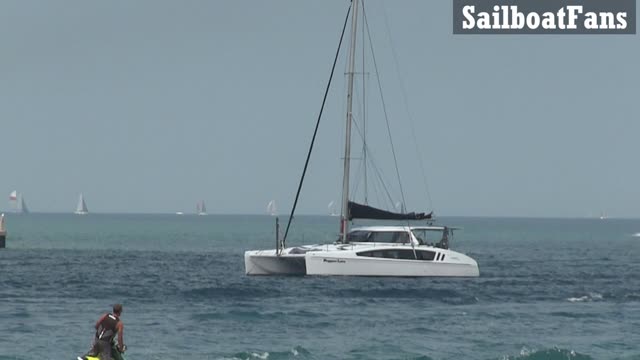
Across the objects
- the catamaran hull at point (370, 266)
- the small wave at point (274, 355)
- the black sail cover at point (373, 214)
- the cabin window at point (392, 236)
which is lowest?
the small wave at point (274, 355)

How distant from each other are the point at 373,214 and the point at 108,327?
41.1 metres

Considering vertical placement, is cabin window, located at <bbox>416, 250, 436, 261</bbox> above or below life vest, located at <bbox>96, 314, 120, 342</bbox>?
above

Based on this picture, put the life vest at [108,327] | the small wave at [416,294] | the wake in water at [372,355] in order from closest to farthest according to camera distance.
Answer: the life vest at [108,327]
the wake in water at [372,355]
the small wave at [416,294]

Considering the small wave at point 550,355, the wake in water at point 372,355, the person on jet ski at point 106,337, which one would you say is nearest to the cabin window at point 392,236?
the wake in water at point 372,355

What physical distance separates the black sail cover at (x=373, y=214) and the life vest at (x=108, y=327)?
132 ft

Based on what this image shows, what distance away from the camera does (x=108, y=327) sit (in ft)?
103

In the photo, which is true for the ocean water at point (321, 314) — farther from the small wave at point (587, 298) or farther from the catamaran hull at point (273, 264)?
the catamaran hull at point (273, 264)

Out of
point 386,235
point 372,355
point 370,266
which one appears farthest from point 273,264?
point 372,355

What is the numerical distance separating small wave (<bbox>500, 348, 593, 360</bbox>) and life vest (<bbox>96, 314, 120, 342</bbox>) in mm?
13336

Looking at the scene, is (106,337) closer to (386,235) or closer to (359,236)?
(386,235)

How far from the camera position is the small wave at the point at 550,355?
3928 centimetres

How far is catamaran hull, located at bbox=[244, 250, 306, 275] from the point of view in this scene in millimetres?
68025

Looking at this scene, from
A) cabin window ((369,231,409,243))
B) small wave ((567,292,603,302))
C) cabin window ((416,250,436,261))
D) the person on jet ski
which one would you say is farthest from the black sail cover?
the person on jet ski

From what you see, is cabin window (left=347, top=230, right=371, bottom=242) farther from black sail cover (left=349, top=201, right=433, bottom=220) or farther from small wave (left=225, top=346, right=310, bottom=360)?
small wave (left=225, top=346, right=310, bottom=360)
